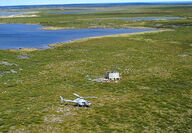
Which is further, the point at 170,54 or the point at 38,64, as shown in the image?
the point at 170,54

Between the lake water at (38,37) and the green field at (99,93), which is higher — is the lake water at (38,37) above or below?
above

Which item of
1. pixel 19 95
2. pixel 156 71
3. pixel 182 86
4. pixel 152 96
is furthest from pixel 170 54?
pixel 19 95

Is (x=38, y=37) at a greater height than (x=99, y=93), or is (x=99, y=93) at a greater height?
(x=38, y=37)

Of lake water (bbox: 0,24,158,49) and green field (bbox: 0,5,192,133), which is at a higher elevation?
lake water (bbox: 0,24,158,49)

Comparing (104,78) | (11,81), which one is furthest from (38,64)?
(104,78)

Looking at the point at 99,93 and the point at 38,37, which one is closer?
the point at 99,93

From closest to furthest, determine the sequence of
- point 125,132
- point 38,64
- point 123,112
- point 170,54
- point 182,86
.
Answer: point 125,132
point 123,112
point 182,86
point 38,64
point 170,54

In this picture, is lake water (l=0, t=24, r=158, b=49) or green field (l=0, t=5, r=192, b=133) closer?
green field (l=0, t=5, r=192, b=133)

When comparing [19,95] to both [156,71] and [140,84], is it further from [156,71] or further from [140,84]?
[156,71]

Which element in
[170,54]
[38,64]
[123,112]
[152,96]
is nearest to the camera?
[123,112]

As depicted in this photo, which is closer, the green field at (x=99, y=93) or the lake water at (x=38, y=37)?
the green field at (x=99, y=93)
